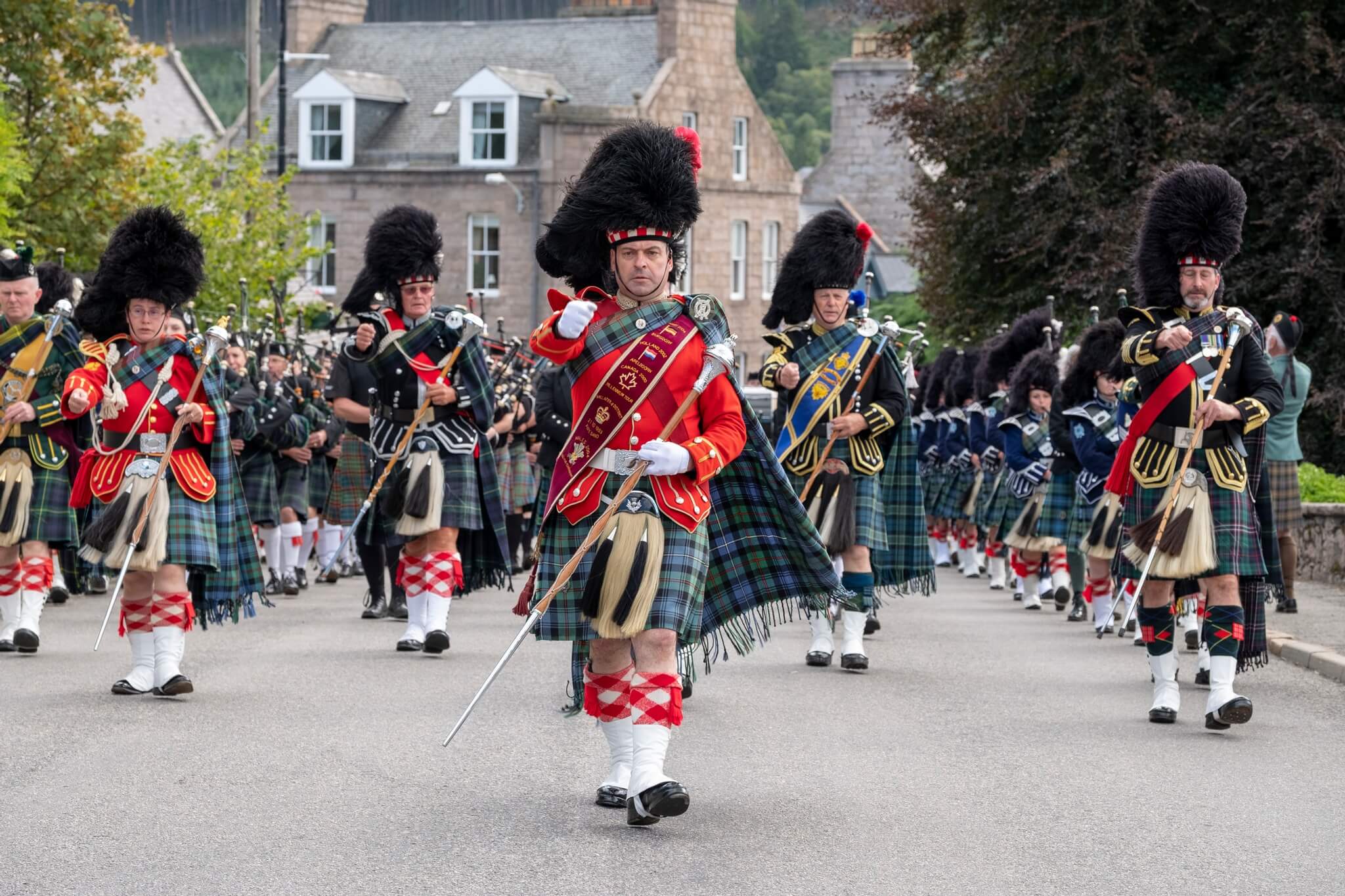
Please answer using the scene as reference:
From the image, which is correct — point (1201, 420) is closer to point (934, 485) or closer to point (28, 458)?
point (28, 458)

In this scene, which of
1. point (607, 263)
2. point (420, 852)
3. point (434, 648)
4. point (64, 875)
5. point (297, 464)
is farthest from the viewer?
point (297, 464)

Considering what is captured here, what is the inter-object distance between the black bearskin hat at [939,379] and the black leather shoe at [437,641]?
35.9 ft

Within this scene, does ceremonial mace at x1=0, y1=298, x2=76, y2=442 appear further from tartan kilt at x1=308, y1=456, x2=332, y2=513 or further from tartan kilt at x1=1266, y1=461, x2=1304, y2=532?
tartan kilt at x1=1266, y1=461, x2=1304, y2=532

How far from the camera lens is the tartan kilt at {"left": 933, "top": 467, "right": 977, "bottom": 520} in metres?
19.7

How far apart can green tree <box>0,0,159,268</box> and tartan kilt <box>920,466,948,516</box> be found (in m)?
7.88

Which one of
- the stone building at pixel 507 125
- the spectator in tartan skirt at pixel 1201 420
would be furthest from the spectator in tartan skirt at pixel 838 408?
the stone building at pixel 507 125

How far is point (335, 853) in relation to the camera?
6109mm

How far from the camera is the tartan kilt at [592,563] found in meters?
6.65

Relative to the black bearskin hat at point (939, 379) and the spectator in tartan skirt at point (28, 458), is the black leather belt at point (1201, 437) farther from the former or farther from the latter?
the black bearskin hat at point (939, 379)

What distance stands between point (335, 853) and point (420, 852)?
0.74 ft

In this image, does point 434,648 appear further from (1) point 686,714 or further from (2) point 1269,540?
(2) point 1269,540

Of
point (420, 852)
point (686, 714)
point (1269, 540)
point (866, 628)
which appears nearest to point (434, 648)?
point (686, 714)

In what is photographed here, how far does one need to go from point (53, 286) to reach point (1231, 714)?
737 cm

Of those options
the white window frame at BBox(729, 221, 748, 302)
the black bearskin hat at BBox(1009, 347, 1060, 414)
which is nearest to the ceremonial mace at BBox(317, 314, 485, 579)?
the black bearskin hat at BBox(1009, 347, 1060, 414)
